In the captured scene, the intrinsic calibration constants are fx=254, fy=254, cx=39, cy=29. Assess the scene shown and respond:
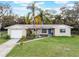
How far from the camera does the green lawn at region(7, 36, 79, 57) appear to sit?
5.85 metres

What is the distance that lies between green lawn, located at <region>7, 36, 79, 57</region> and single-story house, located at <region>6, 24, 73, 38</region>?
5.6 inches

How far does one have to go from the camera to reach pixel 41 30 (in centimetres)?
607

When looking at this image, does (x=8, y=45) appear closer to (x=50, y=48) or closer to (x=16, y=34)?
(x=16, y=34)

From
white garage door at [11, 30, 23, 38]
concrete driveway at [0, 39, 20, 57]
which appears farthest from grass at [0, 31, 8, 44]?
white garage door at [11, 30, 23, 38]

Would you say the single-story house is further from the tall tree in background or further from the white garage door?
the tall tree in background

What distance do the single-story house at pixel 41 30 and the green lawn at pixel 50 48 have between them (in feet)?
0.47

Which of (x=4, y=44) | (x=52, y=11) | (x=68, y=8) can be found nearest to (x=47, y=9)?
(x=52, y=11)

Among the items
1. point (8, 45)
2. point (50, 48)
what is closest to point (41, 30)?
point (50, 48)

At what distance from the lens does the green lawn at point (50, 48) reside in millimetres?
5852

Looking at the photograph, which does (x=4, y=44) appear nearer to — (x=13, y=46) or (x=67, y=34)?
(x=13, y=46)

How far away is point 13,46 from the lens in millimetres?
5996

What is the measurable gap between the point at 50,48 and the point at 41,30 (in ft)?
1.60

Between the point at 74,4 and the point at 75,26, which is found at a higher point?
the point at 74,4

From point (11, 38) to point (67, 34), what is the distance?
1.34 m
